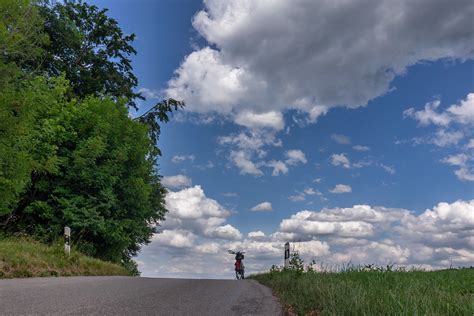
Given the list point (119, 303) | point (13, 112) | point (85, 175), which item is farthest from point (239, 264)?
point (119, 303)

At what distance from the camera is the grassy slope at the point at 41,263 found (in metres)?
11.0

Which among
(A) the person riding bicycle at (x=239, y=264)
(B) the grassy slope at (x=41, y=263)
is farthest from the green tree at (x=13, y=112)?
(A) the person riding bicycle at (x=239, y=264)

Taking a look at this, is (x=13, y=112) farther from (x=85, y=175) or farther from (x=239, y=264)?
(x=239, y=264)

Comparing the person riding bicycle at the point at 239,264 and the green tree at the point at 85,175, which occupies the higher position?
the green tree at the point at 85,175

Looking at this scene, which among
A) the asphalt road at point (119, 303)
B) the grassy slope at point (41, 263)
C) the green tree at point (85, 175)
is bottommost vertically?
the asphalt road at point (119, 303)

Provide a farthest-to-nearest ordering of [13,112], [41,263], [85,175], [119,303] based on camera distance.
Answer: [85,175] → [13,112] → [41,263] → [119,303]

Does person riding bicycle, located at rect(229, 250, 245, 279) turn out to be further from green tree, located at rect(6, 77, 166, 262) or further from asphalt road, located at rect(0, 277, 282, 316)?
asphalt road, located at rect(0, 277, 282, 316)

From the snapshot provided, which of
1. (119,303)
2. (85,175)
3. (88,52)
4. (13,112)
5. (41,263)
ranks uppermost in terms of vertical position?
(88,52)

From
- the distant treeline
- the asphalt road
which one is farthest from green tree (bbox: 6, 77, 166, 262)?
the asphalt road

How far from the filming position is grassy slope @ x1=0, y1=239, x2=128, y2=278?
11.0 meters

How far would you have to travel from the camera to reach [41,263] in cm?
1229

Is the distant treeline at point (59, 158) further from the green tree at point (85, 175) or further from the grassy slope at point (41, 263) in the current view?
the grassy slope at point (41, 263)

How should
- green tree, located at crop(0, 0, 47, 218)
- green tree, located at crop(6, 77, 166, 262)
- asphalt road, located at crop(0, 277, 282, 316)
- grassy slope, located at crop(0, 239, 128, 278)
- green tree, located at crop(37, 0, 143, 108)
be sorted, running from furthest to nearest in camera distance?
green tree, located at crop(37, 0, 143, 108)
green tree, located at crop(6, 77, 166, 262)
green tree, located at crop(0, 0, 47, 218)
grassy slope, located at crop(0, 239, 128, 278)
asphalt road, located at crop(0, 277, 282, 316)

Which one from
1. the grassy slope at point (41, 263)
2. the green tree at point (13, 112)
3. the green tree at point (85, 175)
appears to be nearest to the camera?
the grassy slope at point (41, 263)
